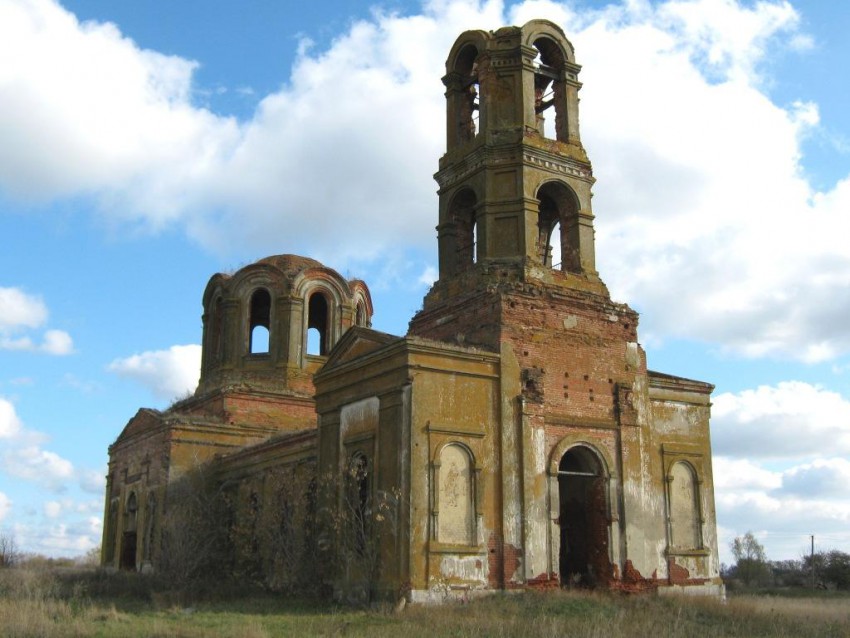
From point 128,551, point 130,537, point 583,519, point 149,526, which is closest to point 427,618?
point 583,519

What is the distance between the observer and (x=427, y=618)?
1402 centimetres

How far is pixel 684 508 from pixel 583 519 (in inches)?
91.0

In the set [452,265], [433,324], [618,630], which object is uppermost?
[452,265]

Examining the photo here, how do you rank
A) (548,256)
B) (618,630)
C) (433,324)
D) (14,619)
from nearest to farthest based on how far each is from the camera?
(618,630) → (14,619) → (433,324) → (548,256)

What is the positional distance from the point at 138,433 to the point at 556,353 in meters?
14.7

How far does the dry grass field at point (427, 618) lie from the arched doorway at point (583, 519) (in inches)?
48.1

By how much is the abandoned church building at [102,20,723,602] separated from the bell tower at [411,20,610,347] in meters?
0.05

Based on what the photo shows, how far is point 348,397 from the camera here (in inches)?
727

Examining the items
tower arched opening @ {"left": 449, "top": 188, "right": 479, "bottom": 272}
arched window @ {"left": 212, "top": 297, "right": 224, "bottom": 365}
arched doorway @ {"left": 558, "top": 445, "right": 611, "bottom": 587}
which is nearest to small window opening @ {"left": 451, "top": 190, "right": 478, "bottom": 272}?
tower arched opening @ {"left": 449, "top": 188, "right": 479, "bottom": 272}

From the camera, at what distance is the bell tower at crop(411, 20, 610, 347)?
19.1 m

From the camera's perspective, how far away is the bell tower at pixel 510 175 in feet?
62.5

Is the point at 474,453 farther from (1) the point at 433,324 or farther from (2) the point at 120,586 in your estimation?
(2) the point at 120,586

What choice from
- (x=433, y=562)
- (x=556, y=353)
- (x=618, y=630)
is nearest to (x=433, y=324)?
(x=556, y=353)

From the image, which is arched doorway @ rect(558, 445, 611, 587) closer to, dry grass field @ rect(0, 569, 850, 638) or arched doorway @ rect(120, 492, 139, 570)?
dry grass field @ rect(0, 569, 850, 638)
